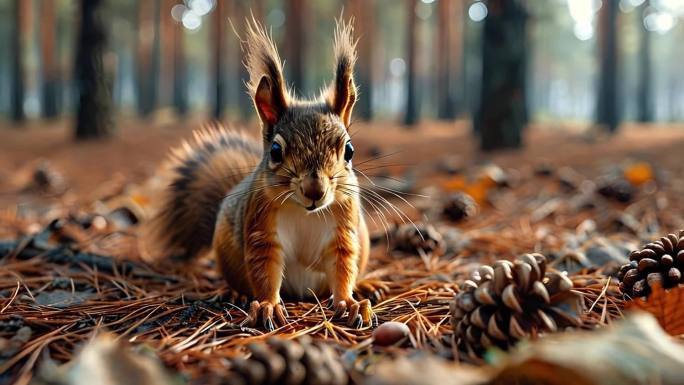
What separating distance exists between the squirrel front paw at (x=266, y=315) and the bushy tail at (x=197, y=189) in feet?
2.79

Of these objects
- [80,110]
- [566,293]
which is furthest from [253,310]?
[80,110]

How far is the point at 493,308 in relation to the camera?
4.07ft

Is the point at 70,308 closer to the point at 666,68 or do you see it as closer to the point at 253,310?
the point at 253,310

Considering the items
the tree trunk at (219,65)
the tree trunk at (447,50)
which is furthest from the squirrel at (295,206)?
the tree trunk at (447,50)

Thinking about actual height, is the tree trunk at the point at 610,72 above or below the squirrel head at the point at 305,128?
above

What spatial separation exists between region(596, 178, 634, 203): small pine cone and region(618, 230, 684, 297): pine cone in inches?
91.6

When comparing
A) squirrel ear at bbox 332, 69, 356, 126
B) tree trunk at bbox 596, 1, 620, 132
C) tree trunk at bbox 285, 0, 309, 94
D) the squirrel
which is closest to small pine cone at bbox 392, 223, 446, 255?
the squirrel

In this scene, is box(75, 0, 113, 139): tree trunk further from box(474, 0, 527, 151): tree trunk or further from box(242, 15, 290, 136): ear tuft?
box(242, 15, 290, 136): ear tuft

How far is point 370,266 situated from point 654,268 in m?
1.24

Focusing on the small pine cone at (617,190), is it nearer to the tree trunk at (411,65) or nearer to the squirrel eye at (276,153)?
the squirrel eye at (276,153)

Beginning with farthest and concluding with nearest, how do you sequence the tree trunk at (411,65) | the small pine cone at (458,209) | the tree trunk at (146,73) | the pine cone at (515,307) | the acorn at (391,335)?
1. the tree trunk at (146,73)
2. the tree trunk at (411,65)
3. the small pine cone at (458,209)
4. the acorn at (391,335)
5. the pine cone at (515,307)

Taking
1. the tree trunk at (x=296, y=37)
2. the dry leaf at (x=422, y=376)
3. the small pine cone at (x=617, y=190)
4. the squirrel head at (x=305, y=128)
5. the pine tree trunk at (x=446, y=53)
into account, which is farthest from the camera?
the pine tree trunk at (x=446, y=53)

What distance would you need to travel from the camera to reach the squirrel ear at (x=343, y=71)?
5.75 feet

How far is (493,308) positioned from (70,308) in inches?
49.6
